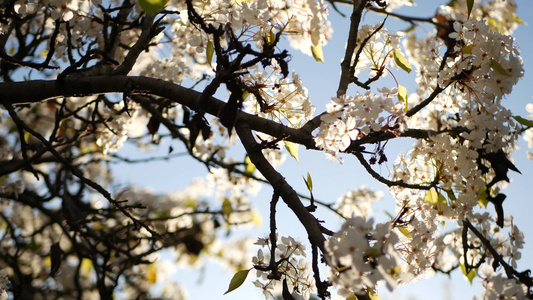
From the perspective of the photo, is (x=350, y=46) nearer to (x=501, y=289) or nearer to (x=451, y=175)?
(x=451, y=175)

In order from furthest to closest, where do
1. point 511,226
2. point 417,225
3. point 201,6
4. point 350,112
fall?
point 511,226
point 201,6
point 417,225
point 350,112

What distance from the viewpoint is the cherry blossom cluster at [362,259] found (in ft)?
3.43

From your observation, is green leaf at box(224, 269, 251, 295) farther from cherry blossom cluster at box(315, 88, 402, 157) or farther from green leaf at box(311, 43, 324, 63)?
green leaf at box(311, 43, 324, 63)

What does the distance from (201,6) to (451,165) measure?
1217 mm

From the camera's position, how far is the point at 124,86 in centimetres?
159

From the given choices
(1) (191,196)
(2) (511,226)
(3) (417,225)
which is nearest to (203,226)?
(1) (191,196)

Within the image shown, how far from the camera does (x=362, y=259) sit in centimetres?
106

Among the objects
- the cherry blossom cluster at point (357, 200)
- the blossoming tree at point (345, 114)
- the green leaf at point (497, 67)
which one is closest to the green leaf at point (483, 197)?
the blossoming tree at point (345, 114)

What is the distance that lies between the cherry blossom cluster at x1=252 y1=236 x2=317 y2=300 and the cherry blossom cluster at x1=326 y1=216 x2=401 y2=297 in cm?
41

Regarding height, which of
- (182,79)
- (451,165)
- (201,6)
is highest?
(182,79)

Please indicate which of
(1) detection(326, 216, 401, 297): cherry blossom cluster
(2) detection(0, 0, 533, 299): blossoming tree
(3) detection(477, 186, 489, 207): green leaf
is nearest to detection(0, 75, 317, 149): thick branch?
(2) detection(0, 0, 533, 299): blossoming tree

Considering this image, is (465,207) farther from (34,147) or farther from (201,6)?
(34,147)

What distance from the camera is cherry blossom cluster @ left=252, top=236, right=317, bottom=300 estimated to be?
1.53m

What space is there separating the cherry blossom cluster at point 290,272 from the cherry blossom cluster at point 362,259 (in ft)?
1.33
